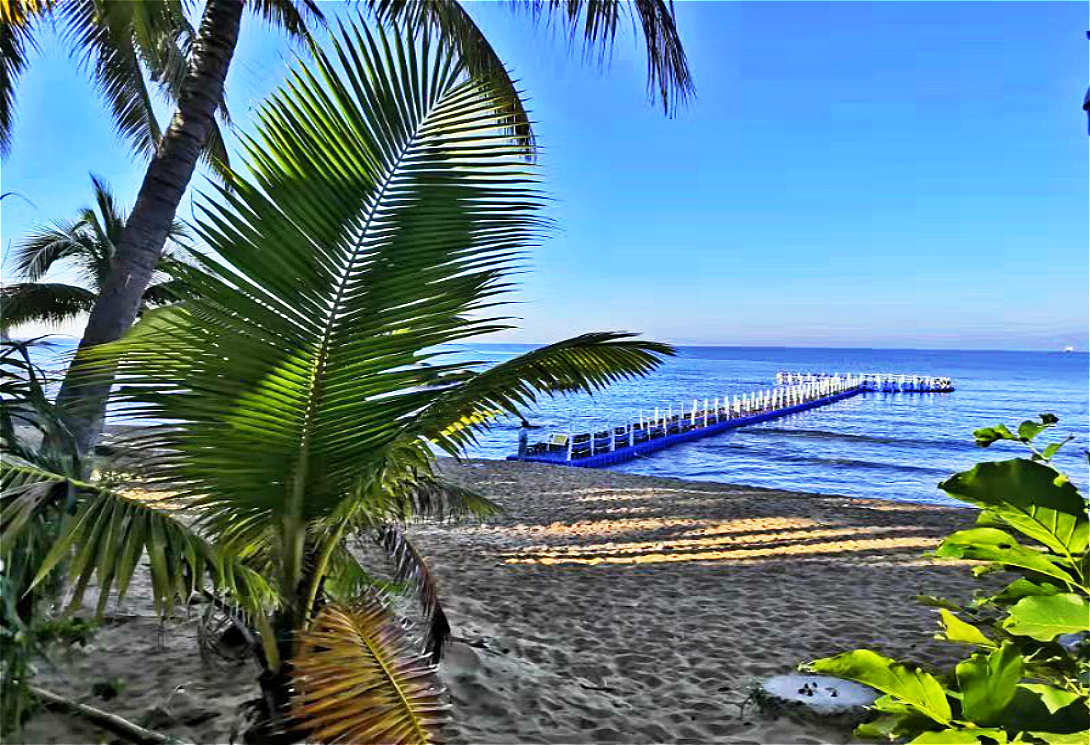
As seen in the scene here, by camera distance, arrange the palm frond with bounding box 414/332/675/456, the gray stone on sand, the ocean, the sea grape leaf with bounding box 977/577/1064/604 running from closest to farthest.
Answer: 1. the sea grape leaf with bounding box 977/577/1064/604
2. the palm frond with bounding box 414/332/675/456
3. the gray stone on sand
4. the ocean

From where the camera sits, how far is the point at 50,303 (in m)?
12.5

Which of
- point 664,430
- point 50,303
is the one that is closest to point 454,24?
point 50,303

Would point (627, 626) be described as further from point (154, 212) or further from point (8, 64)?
point (8, 64)

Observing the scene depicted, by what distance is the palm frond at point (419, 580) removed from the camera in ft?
11.8

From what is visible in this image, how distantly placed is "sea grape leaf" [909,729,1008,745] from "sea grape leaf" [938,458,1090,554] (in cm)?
30

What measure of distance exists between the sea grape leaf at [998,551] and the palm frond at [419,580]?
287 centimetres

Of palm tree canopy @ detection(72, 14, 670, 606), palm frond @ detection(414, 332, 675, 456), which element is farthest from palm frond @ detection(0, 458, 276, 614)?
palm frond @ detection(414, 332, 675, 456)

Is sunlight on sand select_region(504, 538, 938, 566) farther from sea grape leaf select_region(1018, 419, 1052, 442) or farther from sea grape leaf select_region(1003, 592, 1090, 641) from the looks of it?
sea grape leaf select_region(1003, 592, 1090, 641)

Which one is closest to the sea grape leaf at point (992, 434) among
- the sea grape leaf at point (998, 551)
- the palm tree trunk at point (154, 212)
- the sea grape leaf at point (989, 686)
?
the sea grape leaf at point (998, 551)

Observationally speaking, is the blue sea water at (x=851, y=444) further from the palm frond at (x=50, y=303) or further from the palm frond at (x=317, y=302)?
the palm frond at (x=50, y=303)

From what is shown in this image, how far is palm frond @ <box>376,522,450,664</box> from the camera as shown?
11.8 ft

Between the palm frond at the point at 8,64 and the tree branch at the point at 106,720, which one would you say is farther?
the palm frond at the point at 8,64

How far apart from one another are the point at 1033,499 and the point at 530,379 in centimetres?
160

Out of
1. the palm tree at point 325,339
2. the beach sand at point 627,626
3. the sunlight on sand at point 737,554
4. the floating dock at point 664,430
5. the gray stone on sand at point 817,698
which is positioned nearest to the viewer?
the palm tree at point 325,339
